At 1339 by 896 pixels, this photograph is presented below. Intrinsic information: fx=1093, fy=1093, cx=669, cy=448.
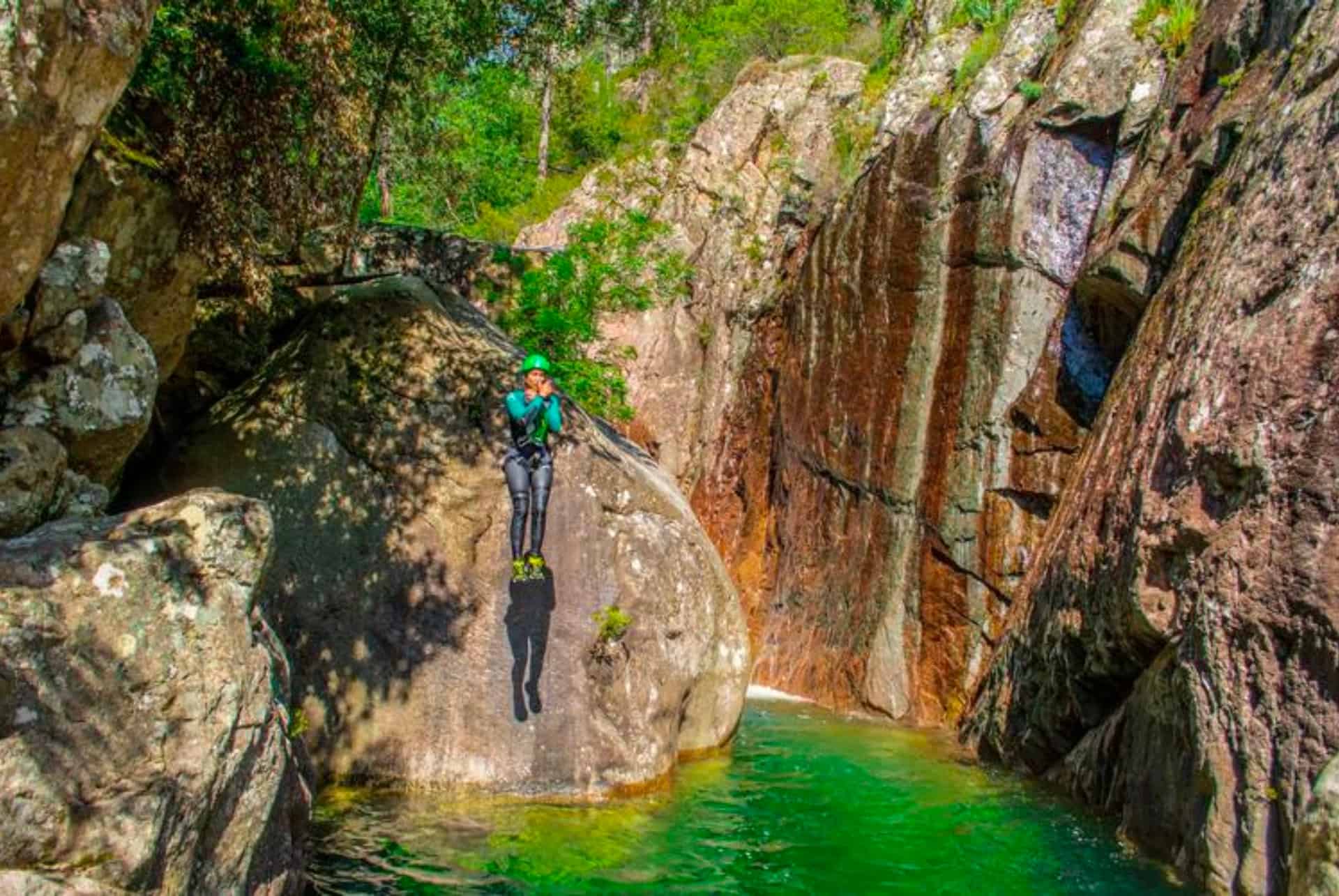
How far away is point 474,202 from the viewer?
2961 cm

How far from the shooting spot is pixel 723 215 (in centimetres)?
2431

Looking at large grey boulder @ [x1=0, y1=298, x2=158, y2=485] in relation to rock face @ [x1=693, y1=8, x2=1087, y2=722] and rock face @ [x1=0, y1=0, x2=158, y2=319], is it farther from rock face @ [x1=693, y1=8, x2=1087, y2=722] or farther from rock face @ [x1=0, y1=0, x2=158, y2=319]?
rock face @ [x1=693, y1=8, x2=1087, y2=722]

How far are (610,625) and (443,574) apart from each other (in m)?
1.60

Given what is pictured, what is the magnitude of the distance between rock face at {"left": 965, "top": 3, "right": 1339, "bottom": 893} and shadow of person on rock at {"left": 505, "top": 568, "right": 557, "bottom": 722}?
16.2 feet

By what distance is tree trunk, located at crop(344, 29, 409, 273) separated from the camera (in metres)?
11.3

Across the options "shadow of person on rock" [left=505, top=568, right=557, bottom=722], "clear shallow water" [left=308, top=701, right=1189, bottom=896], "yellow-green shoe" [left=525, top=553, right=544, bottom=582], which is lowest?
"clear shallow water" [left=308, top=701, right=1189, bottom=896]

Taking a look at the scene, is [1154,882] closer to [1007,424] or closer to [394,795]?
[394,795]

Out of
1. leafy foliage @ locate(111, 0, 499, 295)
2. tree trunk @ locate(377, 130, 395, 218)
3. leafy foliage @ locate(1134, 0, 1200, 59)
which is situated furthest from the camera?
leafy foliage @ locate(1134, 0, 1200, 59)

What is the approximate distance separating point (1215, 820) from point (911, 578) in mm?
8343

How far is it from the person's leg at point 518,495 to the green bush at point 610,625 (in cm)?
100

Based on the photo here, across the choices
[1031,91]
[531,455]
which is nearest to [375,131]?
[531,455]

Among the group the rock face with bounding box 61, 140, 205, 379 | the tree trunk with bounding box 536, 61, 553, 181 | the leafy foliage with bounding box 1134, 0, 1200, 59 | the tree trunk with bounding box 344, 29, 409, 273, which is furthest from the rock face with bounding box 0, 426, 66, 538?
the tree trunk with bounding box 536, 61, 553, 181

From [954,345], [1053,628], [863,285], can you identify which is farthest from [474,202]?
[1053,628]

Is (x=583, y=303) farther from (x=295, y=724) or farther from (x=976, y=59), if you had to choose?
(x=295, y=724)
